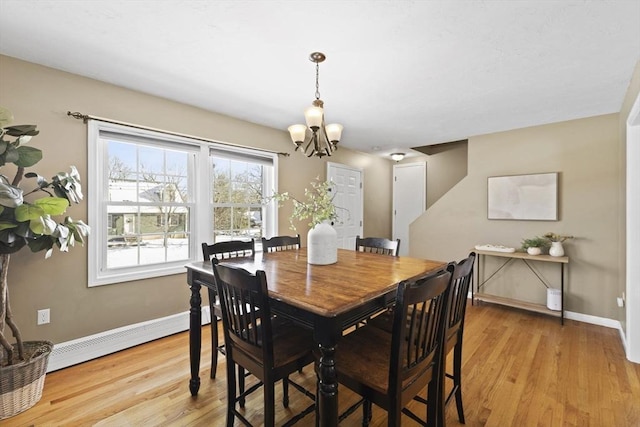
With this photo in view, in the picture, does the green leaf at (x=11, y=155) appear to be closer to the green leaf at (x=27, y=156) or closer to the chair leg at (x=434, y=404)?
the green leaf at (x=27, y=156)

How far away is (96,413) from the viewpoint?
1853 millimetres

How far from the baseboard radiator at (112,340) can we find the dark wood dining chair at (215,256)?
0.80 meters

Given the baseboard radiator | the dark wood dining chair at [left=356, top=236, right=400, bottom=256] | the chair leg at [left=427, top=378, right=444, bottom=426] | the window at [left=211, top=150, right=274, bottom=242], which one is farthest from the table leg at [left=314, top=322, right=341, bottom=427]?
the window at [left=211, top=150, right=274, bottom=242]

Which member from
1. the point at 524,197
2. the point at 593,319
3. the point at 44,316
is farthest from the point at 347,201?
the point at 44,316

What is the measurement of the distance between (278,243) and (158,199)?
1317 millimetres

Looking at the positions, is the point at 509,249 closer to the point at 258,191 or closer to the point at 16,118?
the point at 258,191

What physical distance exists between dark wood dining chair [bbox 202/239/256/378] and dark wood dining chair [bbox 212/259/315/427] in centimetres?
47

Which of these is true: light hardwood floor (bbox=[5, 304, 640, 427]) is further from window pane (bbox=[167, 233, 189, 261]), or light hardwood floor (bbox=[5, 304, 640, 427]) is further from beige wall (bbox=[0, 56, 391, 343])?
window pane (bbox=[167, 233, 189, 261])

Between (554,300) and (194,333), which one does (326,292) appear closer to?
(194,333)

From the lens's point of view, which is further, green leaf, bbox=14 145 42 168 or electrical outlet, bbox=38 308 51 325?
electrical outlet, bbox=38 308 51 325

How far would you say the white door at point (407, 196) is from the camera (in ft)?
18.7

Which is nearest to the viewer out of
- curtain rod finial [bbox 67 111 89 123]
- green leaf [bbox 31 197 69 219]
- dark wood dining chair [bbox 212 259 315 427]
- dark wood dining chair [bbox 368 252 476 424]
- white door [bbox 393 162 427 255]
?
dark wood dining chair [bbox 212 259 315 427]

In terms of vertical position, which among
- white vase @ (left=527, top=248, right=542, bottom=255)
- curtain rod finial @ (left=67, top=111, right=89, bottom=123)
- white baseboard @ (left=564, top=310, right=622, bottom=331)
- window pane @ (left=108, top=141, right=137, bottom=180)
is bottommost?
white baseboard @ (left=564, top=310, right=622, bottom=331)

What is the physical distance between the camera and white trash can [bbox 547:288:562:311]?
3.34 metres
